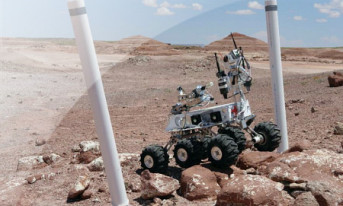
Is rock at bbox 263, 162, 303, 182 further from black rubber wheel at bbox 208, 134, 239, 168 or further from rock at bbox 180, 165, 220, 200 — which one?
rock at bbox 180, 165, 220, 200

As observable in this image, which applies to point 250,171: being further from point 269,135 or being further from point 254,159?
point 269,135

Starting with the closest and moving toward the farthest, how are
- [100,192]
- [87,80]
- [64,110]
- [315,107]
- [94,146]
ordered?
[87,80], [100,192], [94,146], [315,107], [64,110]

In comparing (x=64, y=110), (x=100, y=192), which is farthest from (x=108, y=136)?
(x=64, y=110)

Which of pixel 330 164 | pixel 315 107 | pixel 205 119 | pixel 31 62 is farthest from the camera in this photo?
pixel 31 62

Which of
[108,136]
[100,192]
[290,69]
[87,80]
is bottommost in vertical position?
[290,69]

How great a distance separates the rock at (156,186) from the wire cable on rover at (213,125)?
0.73m

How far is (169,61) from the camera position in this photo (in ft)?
116

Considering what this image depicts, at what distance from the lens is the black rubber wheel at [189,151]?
6.09 meters

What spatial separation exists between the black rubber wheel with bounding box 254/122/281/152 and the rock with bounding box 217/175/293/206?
1.80m

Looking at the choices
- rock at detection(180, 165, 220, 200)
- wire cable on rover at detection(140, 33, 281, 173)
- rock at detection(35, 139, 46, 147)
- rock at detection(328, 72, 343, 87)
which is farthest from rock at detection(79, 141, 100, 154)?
rock at detection(328, 72, 343, 87)

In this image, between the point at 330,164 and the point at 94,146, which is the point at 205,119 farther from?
the point at 94,146

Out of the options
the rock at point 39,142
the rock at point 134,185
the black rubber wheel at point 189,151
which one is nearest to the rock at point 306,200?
the black rubber wheel at point 189,151

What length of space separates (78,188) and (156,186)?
1086 millimetres

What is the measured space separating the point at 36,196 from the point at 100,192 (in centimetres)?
92
